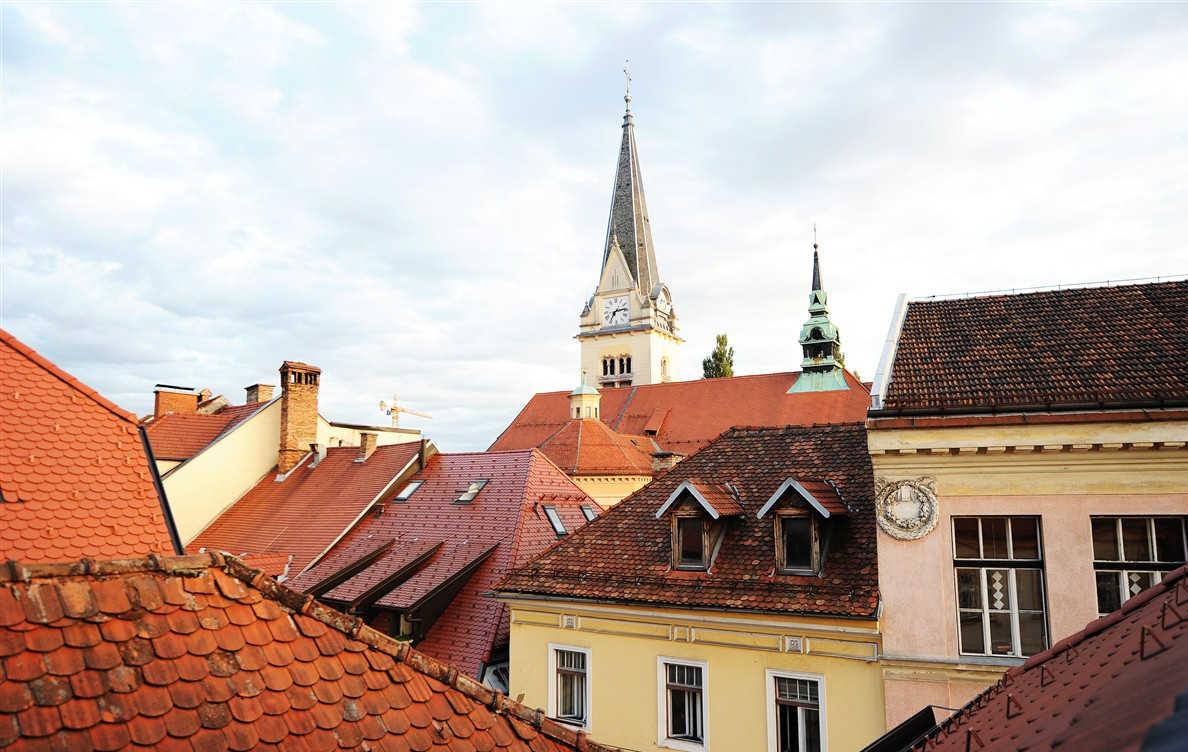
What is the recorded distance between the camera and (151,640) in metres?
3.58

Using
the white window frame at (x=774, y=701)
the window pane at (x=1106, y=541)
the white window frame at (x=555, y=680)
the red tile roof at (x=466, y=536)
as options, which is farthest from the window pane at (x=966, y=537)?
the red tile roof at (x=466, y=536)

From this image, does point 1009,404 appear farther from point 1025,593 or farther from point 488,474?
point 488,474

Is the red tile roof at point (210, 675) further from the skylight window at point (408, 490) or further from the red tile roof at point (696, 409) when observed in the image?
the red tile roof at point (696, 409)

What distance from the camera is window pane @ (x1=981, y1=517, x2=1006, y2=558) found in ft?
34.3

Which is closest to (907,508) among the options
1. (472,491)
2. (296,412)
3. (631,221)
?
(472,491)

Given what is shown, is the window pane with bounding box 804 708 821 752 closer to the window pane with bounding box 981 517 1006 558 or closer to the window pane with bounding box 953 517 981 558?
the window pane with bounding box 953 517 981 558

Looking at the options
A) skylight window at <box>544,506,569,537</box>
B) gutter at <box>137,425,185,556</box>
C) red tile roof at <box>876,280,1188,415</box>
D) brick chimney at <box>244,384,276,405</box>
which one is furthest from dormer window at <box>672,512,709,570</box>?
brick chimney at <box>244,384,276,405</box>

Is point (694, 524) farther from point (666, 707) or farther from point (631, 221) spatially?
point (631, 221)

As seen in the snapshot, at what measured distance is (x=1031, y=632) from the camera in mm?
10188

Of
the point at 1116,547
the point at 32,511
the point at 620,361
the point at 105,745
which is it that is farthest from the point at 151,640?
the point at 620,361

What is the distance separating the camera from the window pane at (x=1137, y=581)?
985 cm

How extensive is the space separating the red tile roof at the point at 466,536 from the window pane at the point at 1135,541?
11.0m

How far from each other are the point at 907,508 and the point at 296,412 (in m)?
21.6

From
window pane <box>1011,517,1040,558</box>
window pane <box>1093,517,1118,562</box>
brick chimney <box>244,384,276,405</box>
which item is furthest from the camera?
brick chimney <box>244,384,276,405</box>
